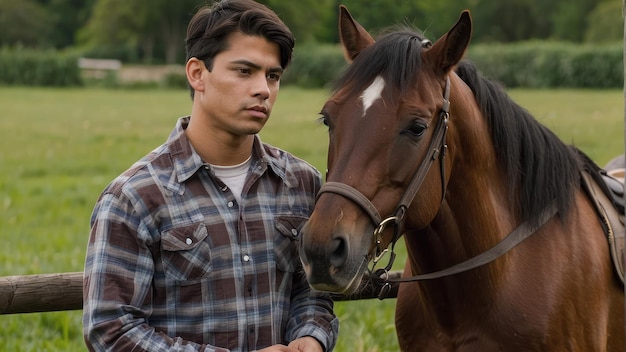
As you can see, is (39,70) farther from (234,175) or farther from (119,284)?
(119,284)

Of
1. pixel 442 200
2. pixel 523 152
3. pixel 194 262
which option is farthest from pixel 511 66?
pixel 194 262

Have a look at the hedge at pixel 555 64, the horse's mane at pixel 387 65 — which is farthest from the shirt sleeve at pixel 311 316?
the hedge at pixel 555 64

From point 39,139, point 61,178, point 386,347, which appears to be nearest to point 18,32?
point 39,139

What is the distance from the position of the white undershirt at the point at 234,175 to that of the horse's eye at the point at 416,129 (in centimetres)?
58

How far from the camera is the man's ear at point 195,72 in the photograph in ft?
9.55

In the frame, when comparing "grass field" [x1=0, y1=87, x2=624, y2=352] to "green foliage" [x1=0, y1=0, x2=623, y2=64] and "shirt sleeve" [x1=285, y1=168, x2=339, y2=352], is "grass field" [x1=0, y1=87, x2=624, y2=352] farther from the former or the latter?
"green foliage" [x1=0, y1=0, x2=623, y2=64]

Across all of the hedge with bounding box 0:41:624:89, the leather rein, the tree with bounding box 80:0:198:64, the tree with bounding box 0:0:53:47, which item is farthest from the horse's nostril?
the tree with bounding box 0:0:53:47

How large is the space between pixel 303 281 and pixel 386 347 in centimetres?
243

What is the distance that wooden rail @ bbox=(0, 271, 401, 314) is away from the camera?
3842 millimetres

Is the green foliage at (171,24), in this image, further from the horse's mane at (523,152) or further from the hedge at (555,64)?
the horse's mane at (523,152)

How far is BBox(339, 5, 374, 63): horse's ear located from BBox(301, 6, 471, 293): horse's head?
0.57ft

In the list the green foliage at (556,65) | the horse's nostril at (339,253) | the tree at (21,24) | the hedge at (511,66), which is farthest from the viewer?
the tree at (21,24)

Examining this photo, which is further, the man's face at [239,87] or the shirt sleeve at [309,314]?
the shirt sleeve at [309,314]

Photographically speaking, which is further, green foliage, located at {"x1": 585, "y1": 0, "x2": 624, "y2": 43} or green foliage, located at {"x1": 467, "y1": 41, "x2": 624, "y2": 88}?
green foliage, located at {"x1": 585, "y1": 0, "x2": 624, "y2": 43}
